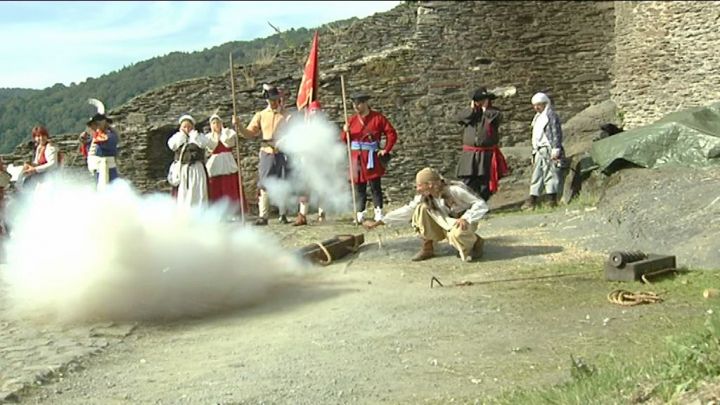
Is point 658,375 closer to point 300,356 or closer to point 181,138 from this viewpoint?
point 300,356

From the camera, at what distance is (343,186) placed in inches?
561

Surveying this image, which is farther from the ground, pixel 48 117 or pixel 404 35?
pixel 404 35

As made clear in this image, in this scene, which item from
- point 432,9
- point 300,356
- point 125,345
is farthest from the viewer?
point 432,9

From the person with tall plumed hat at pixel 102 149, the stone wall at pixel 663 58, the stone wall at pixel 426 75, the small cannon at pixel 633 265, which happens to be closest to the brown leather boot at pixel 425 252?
the small cannon at pixel 633 265

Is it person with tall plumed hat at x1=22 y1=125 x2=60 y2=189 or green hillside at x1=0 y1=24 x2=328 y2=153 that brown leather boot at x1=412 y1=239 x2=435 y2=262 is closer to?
green hillside at x1=0 y1=24 x2=328 y2=153

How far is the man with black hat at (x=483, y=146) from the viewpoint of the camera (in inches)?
479

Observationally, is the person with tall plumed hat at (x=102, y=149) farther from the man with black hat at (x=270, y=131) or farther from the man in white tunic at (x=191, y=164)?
the man with black hat at (x=270, y=131)

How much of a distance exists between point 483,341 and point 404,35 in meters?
11.9

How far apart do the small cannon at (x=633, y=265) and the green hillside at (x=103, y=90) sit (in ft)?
17.6

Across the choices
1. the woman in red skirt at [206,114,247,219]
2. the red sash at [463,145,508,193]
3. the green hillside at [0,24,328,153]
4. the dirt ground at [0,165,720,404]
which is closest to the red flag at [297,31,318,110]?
the woman in red skirt at [206,114,247,219]

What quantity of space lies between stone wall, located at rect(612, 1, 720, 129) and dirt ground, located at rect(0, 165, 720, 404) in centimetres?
785

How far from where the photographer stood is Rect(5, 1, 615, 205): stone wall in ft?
55.2

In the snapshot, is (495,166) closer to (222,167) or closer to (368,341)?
(222,167)

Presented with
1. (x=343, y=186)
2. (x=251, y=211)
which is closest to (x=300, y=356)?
(x=343, y=186)
